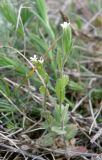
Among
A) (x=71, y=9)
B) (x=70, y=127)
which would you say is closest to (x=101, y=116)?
(x=70, y=127)

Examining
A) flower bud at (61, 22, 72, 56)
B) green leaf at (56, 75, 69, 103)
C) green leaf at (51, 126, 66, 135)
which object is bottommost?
green leaf at (51, 126, 66, 135)

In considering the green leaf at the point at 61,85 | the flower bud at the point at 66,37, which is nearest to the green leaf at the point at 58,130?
the green leaf at the point at 61,85

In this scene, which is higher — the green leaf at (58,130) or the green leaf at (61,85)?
the green leaf at (61,85)

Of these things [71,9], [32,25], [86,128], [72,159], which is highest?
[71,9]

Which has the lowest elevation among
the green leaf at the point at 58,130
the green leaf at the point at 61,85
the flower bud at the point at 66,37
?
the green leaf at the point at 58,130

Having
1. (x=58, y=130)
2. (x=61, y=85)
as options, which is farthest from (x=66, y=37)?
(x=58, y=130)

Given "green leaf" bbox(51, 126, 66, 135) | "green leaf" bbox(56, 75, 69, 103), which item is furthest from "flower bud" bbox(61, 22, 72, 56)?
"green leaf" bbox(51, 126, 66, 135)

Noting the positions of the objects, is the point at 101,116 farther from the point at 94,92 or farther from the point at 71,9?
the point at 71,9

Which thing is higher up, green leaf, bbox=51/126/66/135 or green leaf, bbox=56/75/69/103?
green leaf, bbox=56/75/69/103

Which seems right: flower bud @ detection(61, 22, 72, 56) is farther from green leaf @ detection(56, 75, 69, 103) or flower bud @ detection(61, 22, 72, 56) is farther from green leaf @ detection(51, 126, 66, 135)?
green leaf @ detection(51, 126, 66, 135)

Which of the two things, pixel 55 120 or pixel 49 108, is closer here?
pixel 55 120

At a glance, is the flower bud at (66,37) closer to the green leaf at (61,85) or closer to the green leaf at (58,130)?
the green leaf at (61,85)
